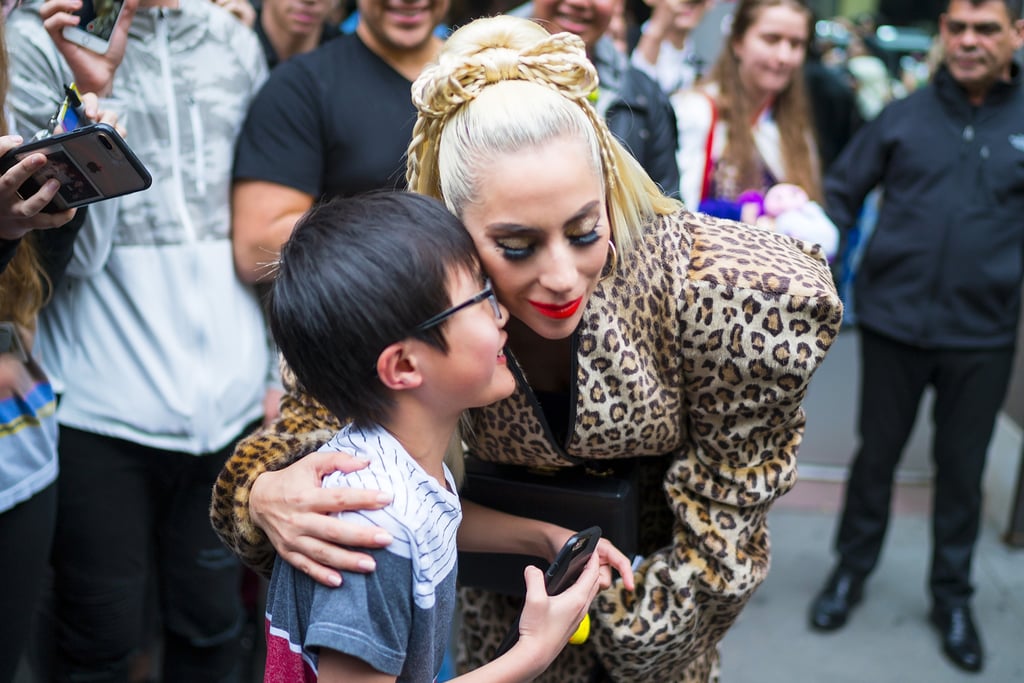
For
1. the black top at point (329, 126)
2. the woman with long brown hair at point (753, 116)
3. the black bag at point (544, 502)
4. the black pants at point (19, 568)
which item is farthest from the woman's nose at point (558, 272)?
the woman with long brown hair at point (753, 116)

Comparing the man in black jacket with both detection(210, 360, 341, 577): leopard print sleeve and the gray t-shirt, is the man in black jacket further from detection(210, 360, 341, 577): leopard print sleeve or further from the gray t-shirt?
the gray t-shirt

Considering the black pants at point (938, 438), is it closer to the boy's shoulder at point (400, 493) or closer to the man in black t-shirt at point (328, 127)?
the man in black t-shirt at point (328, 127)

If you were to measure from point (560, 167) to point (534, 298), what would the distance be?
0.18 meters

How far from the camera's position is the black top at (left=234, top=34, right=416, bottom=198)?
222cm

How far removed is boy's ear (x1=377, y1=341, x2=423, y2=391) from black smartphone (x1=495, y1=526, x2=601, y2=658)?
324mm

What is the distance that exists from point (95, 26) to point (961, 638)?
9.62 feet

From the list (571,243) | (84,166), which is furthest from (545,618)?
(84,166)

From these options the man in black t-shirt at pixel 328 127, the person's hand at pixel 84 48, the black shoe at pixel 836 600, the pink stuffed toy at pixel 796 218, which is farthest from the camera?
the black shoe at pixel 836 600

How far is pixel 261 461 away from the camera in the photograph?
5.03 ft

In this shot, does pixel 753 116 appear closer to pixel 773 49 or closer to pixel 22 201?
pixel 773 49

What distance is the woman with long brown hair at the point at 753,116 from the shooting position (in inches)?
131

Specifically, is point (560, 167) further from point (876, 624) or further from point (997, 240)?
point (876, 624)

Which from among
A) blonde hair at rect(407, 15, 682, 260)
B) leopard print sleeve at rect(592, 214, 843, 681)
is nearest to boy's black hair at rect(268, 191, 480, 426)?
blonde hair at rect(407, 15, 682, 260)

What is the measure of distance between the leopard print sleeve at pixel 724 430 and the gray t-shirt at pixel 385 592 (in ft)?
1.39
